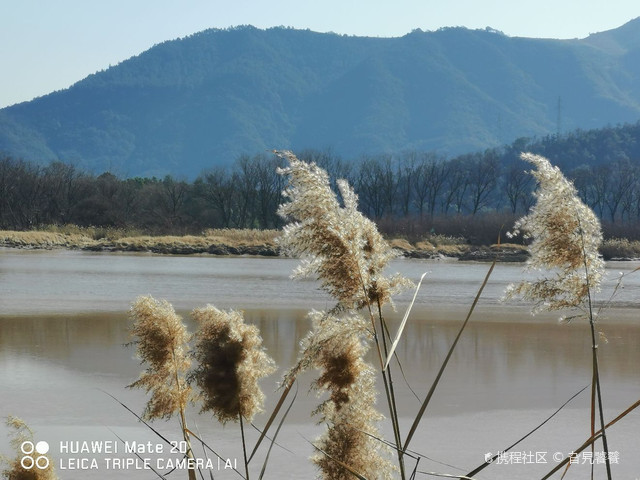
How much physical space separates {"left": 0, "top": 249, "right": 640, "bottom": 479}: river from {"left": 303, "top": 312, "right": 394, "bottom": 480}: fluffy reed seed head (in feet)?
1.16

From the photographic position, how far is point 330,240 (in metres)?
2.35

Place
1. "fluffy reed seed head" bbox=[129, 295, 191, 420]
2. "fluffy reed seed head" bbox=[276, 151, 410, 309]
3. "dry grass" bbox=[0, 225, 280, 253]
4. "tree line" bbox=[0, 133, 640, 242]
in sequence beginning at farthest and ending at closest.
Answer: "tree line" bbox=[0, 133, 640, 242] < "dry grass" bbox=[0, 225, 280, 253] < "fluffy reed seed head" bbox=[129, 295, 191, 420] < "fluffy reed seed head" bbox=[276, 151, 410, 309]

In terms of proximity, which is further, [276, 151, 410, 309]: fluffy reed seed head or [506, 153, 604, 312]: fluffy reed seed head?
[506, 153, 604, 312]: fluffy reed seed head

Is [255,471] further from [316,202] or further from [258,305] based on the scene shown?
[258,305]

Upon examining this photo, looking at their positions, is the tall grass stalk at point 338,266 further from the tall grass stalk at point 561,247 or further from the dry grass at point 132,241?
the dry grass at point 132,241

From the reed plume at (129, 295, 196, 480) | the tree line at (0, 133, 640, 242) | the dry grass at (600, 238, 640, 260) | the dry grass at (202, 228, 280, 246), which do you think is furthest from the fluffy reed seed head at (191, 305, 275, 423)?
the tree line at (0, 133, 640, 242)

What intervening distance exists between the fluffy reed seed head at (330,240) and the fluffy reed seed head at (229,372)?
402 millimetres

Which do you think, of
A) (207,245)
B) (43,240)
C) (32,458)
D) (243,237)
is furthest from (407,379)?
(43,240)

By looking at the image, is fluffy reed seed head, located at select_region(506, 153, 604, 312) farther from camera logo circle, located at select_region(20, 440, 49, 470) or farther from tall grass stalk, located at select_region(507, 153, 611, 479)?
camera logo circle, located at select_region(20, 440, 49, 470)

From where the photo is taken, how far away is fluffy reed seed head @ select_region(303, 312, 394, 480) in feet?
7.89

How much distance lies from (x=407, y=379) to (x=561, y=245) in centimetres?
711

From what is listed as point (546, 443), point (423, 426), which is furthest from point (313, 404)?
point (546, 443)

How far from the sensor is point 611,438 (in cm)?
689

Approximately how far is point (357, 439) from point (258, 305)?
15555 mm
